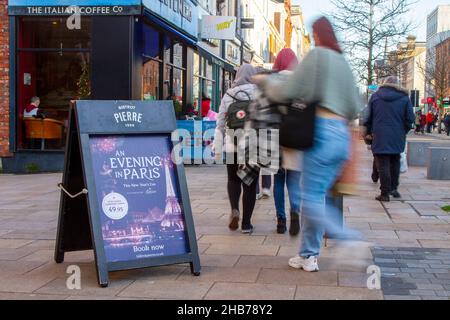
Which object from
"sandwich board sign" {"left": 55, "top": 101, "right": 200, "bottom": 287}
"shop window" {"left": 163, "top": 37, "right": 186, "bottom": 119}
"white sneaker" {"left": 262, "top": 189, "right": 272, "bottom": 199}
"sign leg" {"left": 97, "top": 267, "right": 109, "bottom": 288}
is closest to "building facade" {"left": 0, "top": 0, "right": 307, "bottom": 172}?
"shop window" {"left": 163, "top": 37, "right": 186, "bottom": 119}

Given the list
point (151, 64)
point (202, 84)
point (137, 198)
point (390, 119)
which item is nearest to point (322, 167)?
point (137, 198)

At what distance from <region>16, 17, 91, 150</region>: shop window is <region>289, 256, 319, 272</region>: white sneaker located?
32.7 feet

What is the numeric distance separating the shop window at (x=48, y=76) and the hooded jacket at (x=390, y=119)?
23.3ft

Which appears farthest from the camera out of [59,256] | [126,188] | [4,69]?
[4,69]

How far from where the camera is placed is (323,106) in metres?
4.69

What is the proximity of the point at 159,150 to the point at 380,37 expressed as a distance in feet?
84.9

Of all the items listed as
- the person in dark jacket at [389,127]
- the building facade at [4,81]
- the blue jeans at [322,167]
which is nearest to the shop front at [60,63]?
the building facade at [4,81]

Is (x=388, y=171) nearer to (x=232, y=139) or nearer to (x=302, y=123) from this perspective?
(x=232, y=139)

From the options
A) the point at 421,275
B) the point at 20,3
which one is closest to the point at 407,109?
the point at 421,275

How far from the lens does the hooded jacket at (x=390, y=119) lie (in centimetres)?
934

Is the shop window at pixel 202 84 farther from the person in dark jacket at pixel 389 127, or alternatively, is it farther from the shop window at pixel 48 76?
the person in dark jacket at pixel 389 127

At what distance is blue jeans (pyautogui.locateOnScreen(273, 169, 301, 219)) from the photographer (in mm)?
6555

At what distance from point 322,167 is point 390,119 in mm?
5082

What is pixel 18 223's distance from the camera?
7.56 metres
